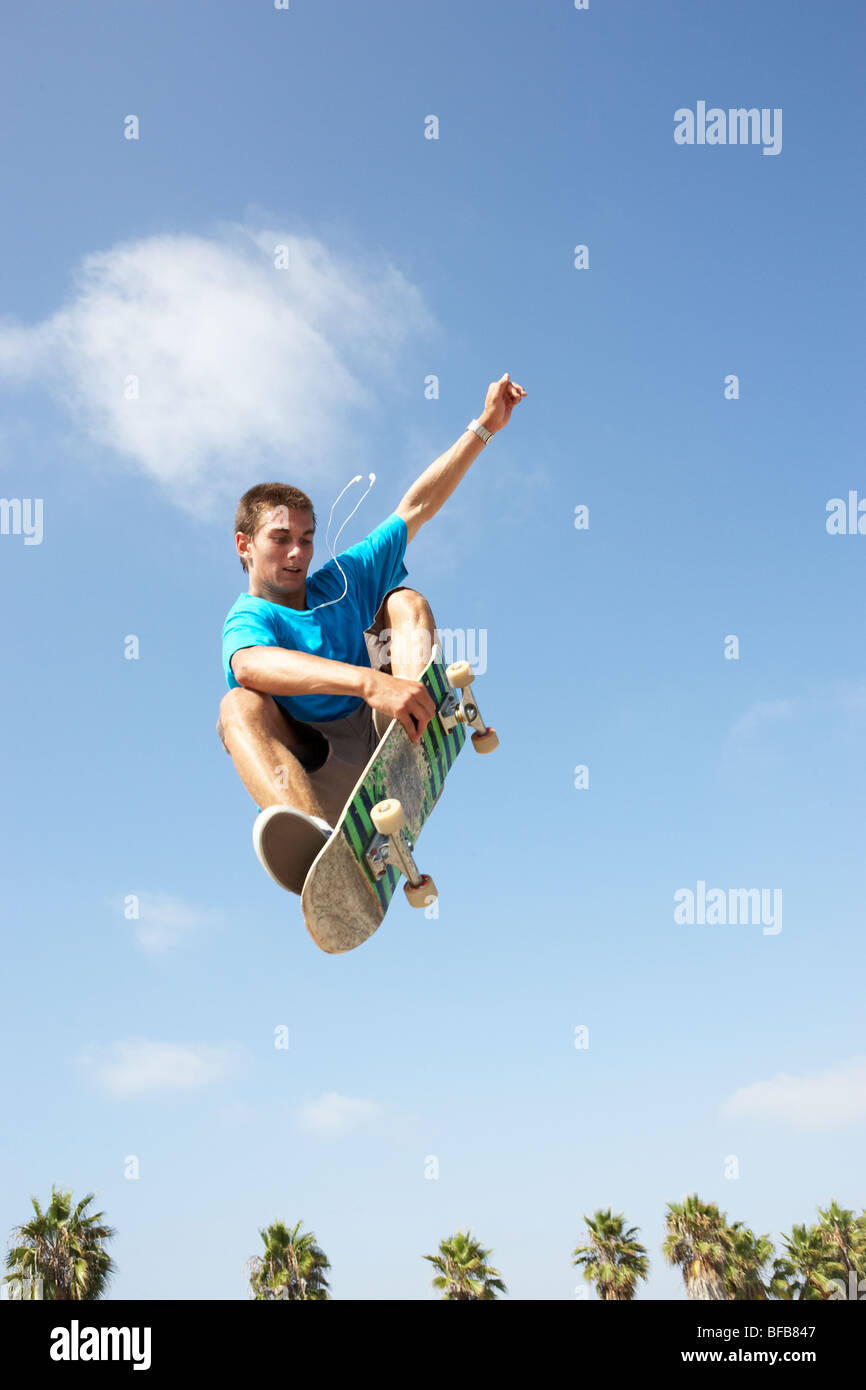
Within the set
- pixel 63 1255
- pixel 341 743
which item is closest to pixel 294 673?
pixel 341 743

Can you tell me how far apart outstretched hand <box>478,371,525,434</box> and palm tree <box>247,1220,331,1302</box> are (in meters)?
25.8

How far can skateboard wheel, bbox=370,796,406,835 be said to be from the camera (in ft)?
16.2

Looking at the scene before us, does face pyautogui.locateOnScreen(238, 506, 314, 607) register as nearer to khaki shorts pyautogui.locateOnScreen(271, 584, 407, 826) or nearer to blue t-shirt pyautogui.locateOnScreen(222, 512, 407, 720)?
blue t-shirt pyautogui.locateOnScreen(222, 512, 407, 720)

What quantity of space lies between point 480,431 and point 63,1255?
2475 cm

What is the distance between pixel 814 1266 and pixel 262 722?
1147 inches

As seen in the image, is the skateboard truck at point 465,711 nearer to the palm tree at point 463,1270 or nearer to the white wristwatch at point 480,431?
the white wristwatch at point 480,431

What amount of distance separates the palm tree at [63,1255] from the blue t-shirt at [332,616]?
77.4 feet

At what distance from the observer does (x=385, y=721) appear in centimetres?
588

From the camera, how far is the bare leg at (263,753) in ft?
16.9

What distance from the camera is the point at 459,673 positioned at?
568 cm

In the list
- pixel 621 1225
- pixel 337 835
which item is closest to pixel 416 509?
pixel 337 835

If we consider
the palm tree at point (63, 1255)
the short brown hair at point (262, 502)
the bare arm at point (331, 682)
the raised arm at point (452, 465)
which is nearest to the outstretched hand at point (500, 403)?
the raised arm at point (452, 465)

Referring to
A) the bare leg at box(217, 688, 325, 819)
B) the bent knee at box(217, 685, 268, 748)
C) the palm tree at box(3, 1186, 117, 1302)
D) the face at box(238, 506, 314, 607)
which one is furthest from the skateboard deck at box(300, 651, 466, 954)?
the palm tree at box(3, 1186, 117, 1302)
